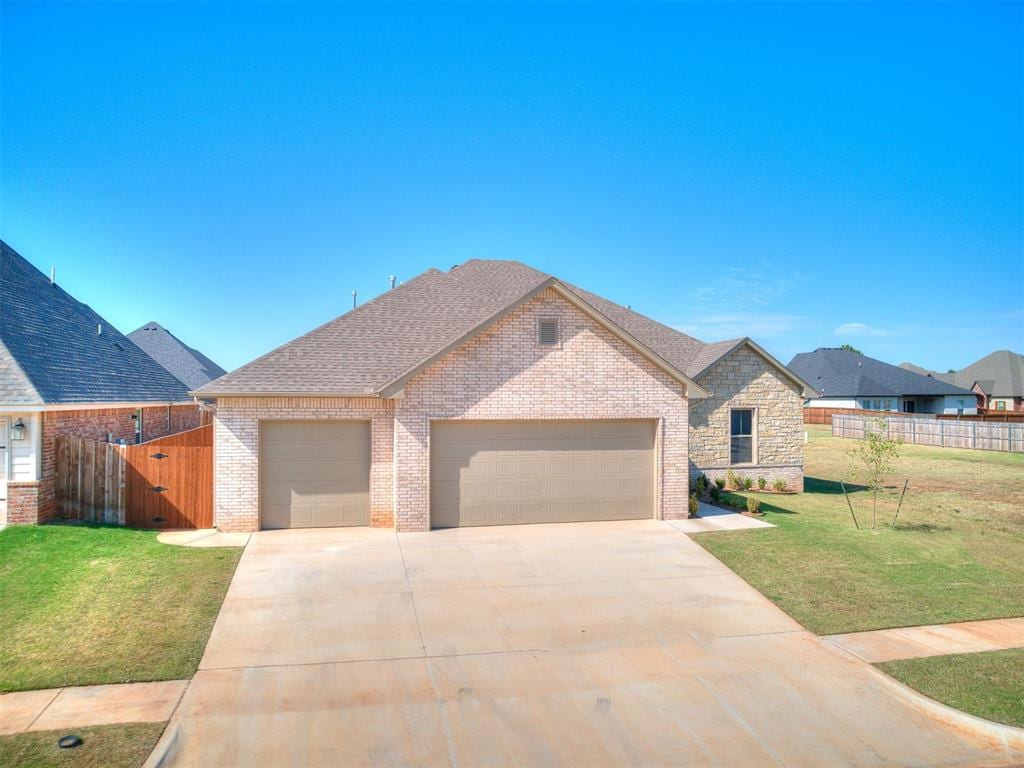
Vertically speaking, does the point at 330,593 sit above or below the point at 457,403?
below

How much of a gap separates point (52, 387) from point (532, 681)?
12643 mm

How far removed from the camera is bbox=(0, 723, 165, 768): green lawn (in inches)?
215

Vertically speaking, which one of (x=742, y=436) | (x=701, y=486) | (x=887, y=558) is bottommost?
(x=887, y=558)

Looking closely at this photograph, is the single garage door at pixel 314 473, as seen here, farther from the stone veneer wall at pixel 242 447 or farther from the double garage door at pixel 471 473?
the stone veneer wall at pixel 242 447

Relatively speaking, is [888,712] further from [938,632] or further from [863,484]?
[863,484]

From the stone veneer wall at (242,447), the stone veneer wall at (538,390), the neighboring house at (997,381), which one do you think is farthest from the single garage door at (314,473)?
the neighboring house at (997,381)

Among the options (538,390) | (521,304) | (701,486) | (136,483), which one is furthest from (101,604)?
(701,486)

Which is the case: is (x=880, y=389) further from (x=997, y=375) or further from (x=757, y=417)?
(x=757, y=417)

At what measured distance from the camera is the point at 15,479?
12.7 meters

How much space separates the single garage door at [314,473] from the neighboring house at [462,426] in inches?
1.1

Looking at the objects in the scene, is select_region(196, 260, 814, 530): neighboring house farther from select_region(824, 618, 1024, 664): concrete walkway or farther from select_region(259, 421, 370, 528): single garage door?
select_region(824, 618, 1024, 664): concrete walkway

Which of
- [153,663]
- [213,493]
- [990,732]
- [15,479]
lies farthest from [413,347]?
[990,732]

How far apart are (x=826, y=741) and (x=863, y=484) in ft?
68.8

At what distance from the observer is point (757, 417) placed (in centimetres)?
2183
